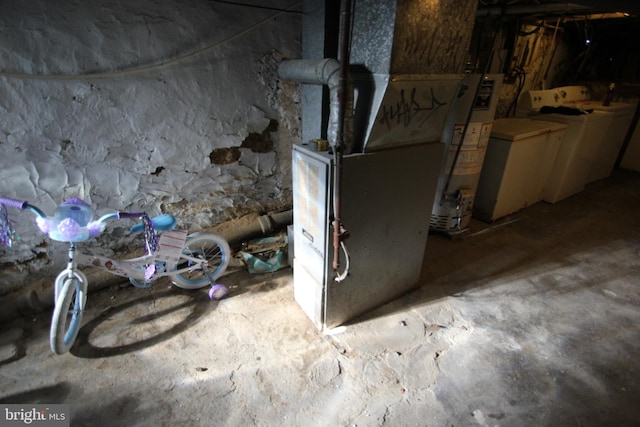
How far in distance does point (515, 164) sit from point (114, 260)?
3.39 metres

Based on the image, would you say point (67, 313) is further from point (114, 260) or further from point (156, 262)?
point (156, 262)

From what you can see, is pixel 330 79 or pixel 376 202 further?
pixel 376 202

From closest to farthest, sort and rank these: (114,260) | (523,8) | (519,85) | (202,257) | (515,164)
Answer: (114,260)
(202,257)
(523,8)
(515,164)
(519,85)

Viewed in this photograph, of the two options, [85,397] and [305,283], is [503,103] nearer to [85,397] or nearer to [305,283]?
[305,283]

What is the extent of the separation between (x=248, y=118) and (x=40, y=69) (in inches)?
44.6

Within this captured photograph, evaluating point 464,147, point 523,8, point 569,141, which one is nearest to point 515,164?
point 464,147

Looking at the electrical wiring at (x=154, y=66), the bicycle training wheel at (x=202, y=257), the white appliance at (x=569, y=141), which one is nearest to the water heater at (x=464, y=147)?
the white appliance at (x=569, y=141)

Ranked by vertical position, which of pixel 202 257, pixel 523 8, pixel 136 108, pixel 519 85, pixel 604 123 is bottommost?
pixel 202 257

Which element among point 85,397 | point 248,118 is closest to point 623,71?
point 248,118

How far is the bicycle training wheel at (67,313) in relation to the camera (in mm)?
1625

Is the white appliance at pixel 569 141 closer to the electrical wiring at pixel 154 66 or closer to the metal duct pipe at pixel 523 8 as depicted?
the metal duct pipe at pixel 523 8

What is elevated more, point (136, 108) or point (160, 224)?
point (136, 108)

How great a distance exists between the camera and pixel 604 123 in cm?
363

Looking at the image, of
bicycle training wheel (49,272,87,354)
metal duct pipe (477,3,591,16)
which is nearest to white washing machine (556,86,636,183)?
metal duct pipe (477,3,591,16)
